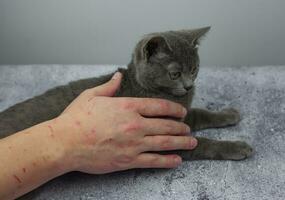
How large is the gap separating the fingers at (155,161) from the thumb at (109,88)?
0.57ft

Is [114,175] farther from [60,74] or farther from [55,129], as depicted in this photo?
[60,74]

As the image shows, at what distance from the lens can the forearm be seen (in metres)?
0.92

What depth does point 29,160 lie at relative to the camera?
94cm

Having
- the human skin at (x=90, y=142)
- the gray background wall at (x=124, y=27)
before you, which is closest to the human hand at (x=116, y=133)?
the human skin at (x=90, y=142)

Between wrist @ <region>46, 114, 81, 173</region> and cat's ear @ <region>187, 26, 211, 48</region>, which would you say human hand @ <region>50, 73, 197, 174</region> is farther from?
cat's ear @ <region>187, 26, 211, 48</region>

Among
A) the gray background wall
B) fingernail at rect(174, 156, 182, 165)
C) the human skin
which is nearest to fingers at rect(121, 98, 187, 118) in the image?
the human skin

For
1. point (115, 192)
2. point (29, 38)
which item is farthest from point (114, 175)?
point (29, 38)

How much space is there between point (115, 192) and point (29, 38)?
2.94 feet

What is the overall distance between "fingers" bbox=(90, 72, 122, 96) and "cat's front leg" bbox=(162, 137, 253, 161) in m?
0.20

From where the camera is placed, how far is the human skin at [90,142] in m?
0.94

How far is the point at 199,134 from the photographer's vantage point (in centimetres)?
122

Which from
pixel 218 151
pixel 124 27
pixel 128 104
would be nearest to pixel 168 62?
pixel 128 104

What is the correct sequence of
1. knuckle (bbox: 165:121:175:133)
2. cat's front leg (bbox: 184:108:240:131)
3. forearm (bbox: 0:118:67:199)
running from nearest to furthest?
forearm (bbox: 0:118:67:199) < knuckle (bbox: 165:121:175:133) < cat's front leg (bbox: 184:108:240:131)

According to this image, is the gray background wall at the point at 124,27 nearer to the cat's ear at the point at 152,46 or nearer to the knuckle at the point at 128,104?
the cat's ear at the point at 152,46
